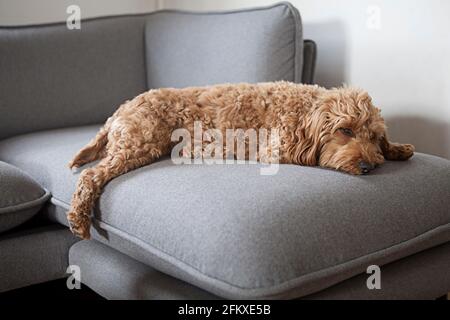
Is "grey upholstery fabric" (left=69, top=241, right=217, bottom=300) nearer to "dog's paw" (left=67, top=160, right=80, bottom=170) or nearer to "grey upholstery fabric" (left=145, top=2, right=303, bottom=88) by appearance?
"dog's paw" (left=67, top=160, right=80, bottom=170)

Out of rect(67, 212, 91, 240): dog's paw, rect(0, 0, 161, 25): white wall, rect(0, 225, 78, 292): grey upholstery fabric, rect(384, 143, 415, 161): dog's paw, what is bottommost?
rect(0, 225, 78, 292): grey upholstery fabric

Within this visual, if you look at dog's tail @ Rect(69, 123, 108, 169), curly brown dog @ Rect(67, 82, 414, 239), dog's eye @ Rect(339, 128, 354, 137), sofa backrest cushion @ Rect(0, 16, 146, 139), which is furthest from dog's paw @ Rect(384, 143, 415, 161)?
sofa backrest cushion @ Rect(0, 16, 146, 139)

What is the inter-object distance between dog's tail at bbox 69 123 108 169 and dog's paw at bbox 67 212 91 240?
0.80ft

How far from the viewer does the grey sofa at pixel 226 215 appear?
146 cm

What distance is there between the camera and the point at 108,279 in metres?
1.85

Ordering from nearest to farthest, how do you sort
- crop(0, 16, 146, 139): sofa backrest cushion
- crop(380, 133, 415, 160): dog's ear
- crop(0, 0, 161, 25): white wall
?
1. crop(380, 133, 415, 160): dog's ear
2. crop(0, 16, 146, 139): sofa backrest cushion
3. crop(0, 0, 161, 25): white wall

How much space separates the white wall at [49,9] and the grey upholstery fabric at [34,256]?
159cm

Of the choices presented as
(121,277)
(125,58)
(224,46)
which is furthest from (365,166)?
(125,58)

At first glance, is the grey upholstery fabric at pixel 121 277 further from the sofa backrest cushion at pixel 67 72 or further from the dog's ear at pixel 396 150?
the sofa backrest cushion at pixel 67 72

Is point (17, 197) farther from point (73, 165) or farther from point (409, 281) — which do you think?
point (409, 281)

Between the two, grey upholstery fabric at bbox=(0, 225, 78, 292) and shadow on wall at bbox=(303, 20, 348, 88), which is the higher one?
shadow on wall at bbox=(303, 20, 348, 88)

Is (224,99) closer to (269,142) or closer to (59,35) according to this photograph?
(269,142)

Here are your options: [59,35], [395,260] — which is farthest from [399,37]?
[59,35]

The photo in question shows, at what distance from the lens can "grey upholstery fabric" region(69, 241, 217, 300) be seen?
5.37 ft
